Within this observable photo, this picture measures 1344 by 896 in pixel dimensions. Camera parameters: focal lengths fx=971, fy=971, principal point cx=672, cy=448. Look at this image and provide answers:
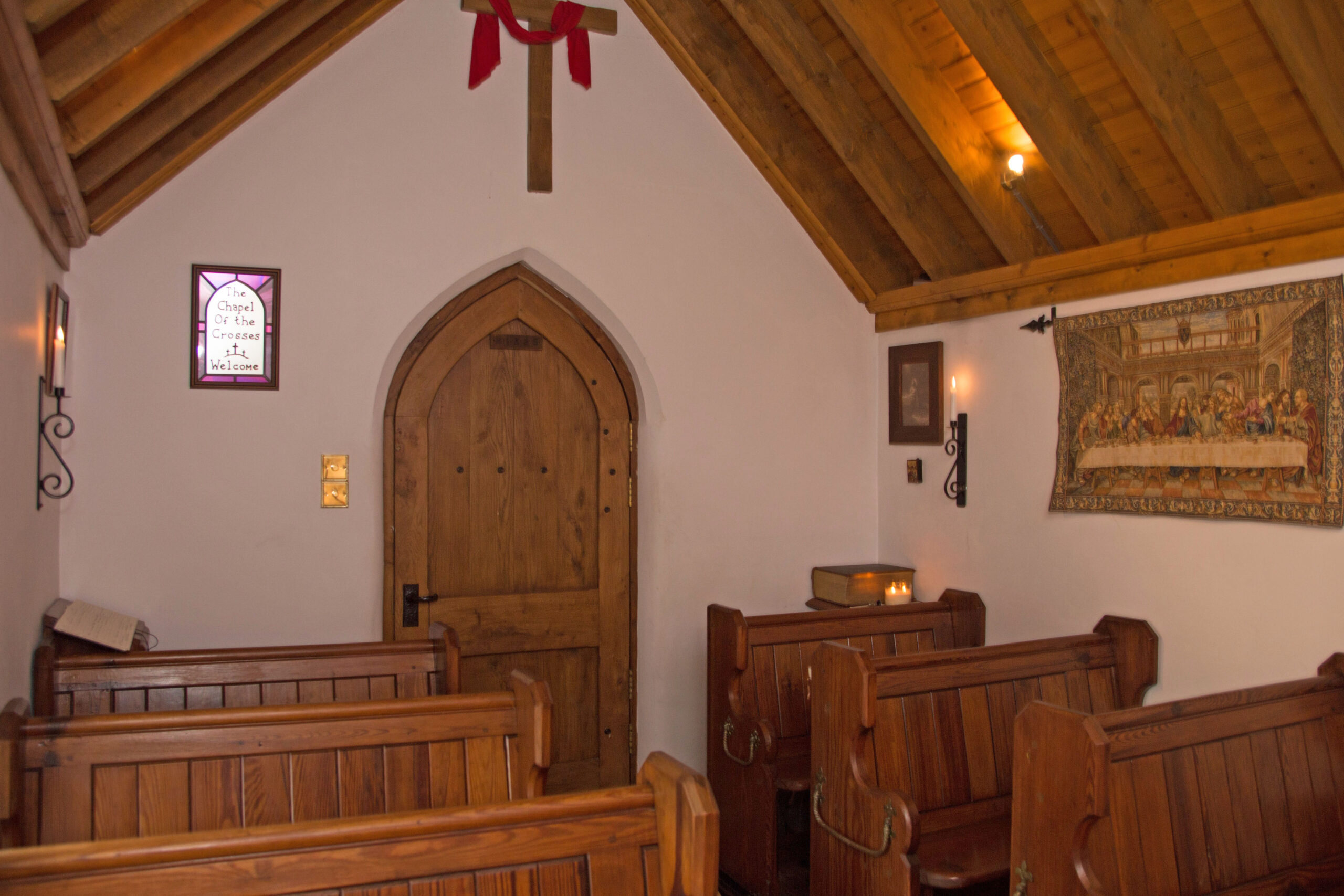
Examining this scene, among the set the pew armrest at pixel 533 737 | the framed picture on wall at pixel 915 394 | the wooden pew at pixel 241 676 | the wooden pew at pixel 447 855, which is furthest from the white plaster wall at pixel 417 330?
the wooden pew at pixel 447 855

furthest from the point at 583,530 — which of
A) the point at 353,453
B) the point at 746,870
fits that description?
the point at 746,870

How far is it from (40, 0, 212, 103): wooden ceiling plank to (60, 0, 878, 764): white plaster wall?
138 centimetres

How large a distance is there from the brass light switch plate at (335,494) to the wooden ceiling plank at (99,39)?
5.85 feet

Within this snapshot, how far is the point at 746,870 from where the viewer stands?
3531mm

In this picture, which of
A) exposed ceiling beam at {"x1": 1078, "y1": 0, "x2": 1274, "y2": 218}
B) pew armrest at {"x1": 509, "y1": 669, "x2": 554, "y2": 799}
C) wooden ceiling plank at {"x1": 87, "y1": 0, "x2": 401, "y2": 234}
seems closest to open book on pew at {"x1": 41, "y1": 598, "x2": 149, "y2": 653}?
wooden ceiling plank at {"x1": 87, "y1": 0, "x2": 401, "y2": 234}

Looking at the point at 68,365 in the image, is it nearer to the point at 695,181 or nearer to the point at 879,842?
the point at 695,181

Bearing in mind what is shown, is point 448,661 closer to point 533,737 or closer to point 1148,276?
point 533,737

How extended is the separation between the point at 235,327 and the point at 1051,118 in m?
3.00

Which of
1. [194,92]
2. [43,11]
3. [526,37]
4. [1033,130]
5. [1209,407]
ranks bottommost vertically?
[1209,407]

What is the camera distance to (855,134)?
13.0ft

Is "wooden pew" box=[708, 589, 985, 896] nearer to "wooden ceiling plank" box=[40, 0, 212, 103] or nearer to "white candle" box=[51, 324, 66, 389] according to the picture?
"white candle" box=[51, 324, 66, 389]

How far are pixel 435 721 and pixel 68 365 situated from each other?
2166mm

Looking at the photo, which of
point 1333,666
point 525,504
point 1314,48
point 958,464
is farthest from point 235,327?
point 1333,666

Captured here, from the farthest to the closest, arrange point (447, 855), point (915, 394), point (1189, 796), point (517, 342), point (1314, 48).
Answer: point (915, 394)
point (517, 342)
point (1314, 48)
point (1189, 796)
point (447, 855)
